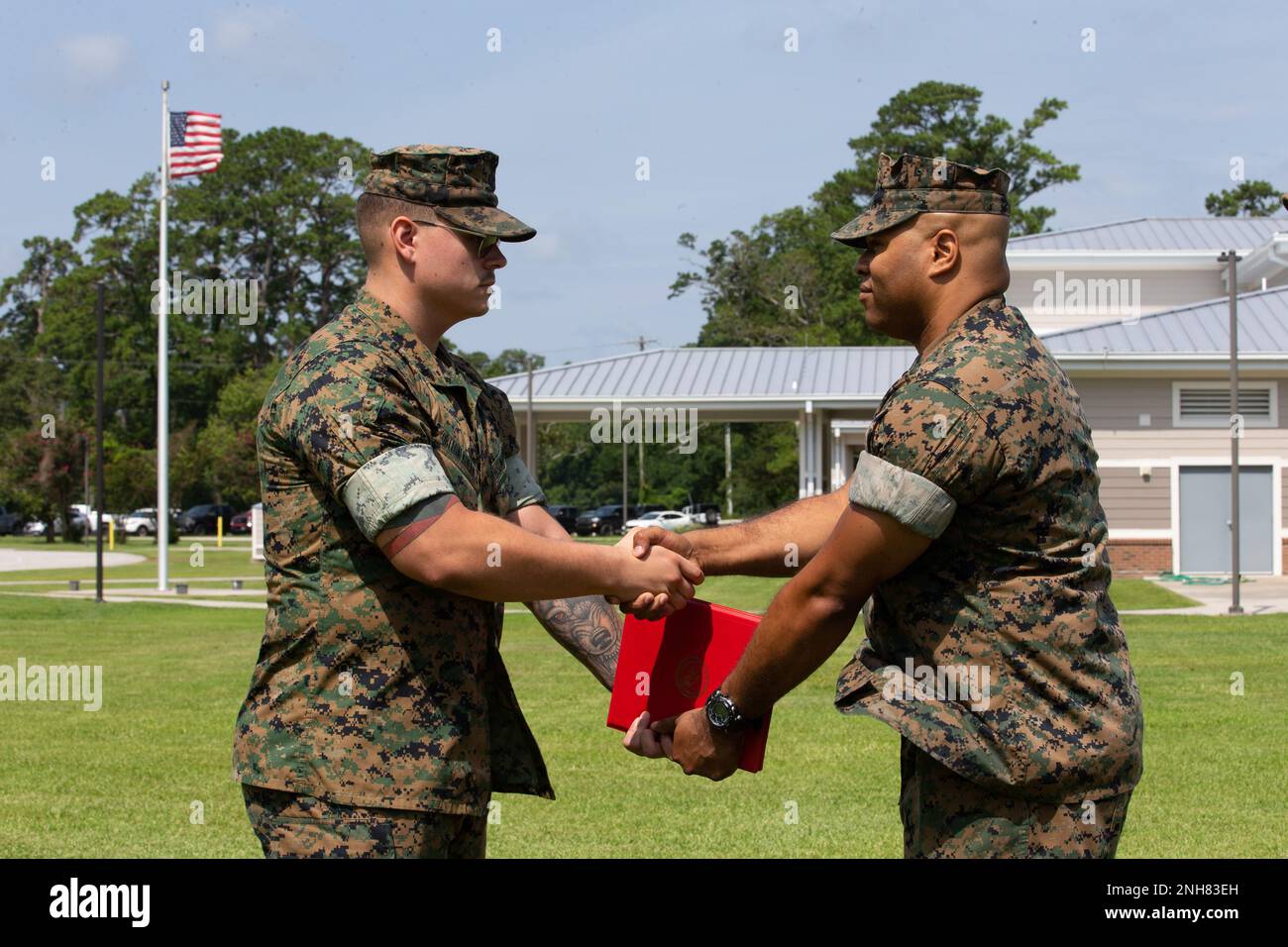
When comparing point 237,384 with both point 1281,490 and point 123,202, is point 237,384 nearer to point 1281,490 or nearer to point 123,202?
point 123,202

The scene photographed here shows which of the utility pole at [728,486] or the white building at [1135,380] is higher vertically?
the white building at [1135,380]

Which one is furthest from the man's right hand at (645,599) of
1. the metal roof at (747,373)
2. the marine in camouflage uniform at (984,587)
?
the metal roof at (747,373)

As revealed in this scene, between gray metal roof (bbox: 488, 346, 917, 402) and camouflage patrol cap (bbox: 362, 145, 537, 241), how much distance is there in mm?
35851

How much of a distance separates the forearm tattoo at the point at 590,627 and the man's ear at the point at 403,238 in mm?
1432

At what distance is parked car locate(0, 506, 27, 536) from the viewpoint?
235 feet

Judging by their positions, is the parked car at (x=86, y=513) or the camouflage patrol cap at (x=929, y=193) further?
the parked car at (x=86, y=513)

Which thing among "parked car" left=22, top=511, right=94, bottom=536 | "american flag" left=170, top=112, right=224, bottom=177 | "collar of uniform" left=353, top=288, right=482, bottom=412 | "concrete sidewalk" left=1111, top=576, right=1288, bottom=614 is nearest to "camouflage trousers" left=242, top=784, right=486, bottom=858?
"collar of uniform" left=353, top=288, right=482, bottom=412

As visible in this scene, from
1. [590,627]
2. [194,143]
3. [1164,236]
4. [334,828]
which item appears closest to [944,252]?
[590,627]

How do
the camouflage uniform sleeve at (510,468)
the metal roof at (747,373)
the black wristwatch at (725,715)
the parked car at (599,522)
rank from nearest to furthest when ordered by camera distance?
1. the black wristwatch at (725,715)
2. the camouflage uniform sleeve at (510,468)
3. the metal roof at (747,373)
4. the parked car at (599,522)

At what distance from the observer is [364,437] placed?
3465mm

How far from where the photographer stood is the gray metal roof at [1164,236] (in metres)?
41.9

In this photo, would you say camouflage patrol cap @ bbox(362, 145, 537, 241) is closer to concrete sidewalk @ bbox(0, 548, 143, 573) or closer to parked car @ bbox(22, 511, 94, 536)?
concrete sidewalk @ bbox(0, 548, 143, 573)

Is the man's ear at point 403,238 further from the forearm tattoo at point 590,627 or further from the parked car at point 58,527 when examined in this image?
the parked car at point 58,527

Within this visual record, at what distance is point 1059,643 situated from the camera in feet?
11.0
